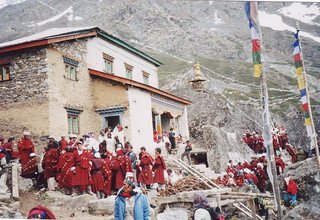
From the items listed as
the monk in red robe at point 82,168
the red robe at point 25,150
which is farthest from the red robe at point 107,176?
the red robe at point 25,150

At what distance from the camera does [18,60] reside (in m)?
12.5

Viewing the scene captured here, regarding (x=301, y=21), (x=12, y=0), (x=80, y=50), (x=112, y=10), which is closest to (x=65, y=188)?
(x=80, y=50)

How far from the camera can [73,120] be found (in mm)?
13547

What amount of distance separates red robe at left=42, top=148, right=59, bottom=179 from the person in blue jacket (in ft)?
13.7

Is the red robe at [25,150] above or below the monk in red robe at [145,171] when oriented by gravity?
above

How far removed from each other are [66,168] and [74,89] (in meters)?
4.84

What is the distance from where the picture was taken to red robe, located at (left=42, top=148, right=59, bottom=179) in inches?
378

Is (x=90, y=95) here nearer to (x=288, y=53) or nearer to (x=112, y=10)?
(x=288, y=53)

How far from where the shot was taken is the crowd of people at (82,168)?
9.53m

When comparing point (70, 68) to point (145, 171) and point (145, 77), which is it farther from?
point (145, 77)

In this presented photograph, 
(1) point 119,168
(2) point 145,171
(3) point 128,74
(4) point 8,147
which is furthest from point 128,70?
(1) point 119,168

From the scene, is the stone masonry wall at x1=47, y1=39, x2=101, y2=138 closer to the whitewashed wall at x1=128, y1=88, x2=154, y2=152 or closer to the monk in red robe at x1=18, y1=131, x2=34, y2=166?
the whitewashed wall at x1=128, y1=88, x2=154, y2=152

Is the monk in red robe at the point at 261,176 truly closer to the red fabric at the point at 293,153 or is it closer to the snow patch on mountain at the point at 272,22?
the red fabric at the point at 293,153

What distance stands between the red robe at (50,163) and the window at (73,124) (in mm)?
3461
